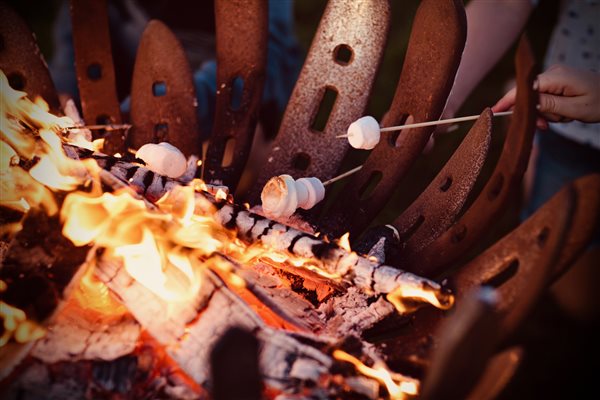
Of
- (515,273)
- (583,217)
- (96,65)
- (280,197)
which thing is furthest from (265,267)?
(96,65)

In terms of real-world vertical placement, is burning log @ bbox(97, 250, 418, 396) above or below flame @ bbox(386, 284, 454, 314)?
below

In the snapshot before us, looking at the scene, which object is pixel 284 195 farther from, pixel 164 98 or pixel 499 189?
pixel 164 98

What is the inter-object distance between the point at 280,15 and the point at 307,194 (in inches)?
80.3

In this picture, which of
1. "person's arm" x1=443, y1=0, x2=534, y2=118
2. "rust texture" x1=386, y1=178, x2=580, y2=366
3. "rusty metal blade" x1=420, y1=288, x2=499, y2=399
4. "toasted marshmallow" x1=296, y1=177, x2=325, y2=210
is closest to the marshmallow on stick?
"toasted marshmallow" x1=296, y1=177, x2=325, y2=210

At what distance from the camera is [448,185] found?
1.53m

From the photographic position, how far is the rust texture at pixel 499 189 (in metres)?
1.13

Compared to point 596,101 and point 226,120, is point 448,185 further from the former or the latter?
point 226,120

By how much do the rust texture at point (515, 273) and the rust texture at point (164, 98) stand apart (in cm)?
104

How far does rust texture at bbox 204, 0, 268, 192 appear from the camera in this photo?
1805 mm

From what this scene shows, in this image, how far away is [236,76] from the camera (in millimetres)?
1882

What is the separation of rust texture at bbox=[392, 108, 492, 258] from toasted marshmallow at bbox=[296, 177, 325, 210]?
0.26 metres

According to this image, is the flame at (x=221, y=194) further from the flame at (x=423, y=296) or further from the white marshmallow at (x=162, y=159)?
the flame at (x=423, y=296)

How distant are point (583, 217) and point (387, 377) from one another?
56 cm

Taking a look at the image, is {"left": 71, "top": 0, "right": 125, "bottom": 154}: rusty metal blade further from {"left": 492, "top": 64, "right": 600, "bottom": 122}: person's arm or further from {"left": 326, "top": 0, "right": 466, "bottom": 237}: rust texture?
{"left": 492, "top": 64, "right": 600, "bottom": 122}: person's arm
